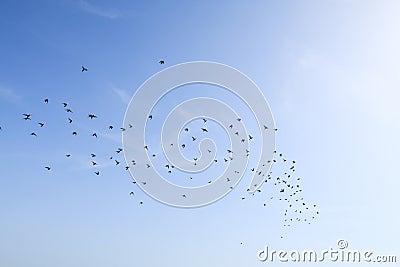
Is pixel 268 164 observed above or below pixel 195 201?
above

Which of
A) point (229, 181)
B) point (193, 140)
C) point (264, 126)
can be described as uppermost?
point (264, 126)

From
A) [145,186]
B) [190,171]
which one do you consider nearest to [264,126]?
[190,171]

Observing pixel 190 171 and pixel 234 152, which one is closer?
pixel 190 171

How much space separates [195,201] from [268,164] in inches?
405

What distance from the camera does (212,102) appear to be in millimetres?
50125

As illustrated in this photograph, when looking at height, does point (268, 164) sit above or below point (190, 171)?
above

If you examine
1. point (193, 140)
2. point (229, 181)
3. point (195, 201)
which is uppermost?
point (193, 140)

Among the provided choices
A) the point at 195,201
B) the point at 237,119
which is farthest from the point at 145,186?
the point at 237,119

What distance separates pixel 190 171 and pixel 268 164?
→ 10.1 meters

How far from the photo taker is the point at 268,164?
51031 millimetres

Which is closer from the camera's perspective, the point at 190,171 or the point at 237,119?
the point at 190,171

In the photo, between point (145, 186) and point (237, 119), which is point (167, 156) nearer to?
point (145, 186)

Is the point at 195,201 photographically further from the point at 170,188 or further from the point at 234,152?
the point at 234,152

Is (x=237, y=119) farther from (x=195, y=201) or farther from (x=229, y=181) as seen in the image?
(x=195, y=201)
